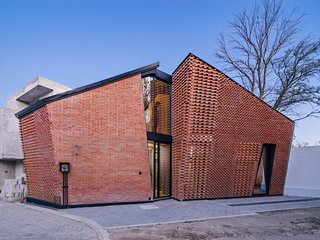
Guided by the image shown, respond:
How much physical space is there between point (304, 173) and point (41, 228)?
13144 mm

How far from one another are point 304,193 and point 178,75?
30.8 ft

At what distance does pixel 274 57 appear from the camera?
66.0 feet

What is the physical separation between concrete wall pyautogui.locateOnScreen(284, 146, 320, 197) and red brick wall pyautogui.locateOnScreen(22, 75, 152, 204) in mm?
8610

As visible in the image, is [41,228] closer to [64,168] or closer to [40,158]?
[64,168]

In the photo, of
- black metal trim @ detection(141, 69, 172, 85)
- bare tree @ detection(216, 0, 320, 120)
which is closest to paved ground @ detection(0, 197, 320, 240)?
black metal trim @ detection(141, 69, 172, 85)

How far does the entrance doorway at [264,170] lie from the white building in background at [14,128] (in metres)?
15.3

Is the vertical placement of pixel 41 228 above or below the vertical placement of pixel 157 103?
below

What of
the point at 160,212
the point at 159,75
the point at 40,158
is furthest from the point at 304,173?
the point at 40,158

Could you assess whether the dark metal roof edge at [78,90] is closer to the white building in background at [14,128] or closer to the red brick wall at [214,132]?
the red brick wall at [214,132]

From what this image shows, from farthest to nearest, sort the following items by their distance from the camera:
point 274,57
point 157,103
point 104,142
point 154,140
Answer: point 274,57
point 157,103
point 154,140
point 104,142

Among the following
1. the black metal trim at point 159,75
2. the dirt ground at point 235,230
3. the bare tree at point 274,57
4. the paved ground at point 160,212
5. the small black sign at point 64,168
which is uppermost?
the bare tree at point 274,57

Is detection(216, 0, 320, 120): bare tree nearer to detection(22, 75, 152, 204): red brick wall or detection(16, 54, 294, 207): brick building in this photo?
detection(16, 54, 294, 207): brick building

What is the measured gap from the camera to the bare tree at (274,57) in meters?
17.6

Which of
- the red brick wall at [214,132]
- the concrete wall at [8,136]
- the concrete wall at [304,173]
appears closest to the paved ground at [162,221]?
the red brick wall at [214,132]
